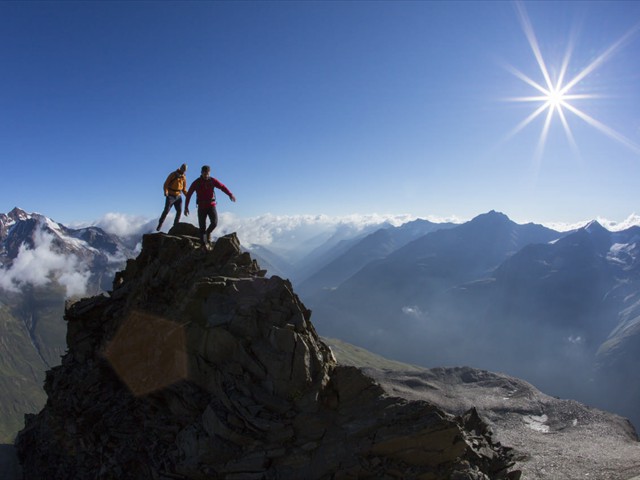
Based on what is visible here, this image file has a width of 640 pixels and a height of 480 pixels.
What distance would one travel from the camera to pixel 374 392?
23266 millimetres

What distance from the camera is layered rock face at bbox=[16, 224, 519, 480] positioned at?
20562 mm

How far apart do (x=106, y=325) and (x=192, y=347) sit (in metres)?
13.5

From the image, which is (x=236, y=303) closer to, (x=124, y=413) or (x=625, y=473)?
(x=124, y=413)

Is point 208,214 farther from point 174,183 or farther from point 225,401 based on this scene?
point 225,401

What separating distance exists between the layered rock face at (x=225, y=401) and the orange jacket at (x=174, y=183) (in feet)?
14.6

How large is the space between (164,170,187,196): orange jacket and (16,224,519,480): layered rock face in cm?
444

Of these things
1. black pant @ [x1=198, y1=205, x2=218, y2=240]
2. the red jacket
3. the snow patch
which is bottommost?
the snow patch

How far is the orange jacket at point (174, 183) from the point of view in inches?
1252

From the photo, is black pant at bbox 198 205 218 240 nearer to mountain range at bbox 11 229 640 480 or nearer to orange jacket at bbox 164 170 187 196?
mountain range at bbox 11 229 640 480

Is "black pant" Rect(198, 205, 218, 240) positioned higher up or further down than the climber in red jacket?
further down

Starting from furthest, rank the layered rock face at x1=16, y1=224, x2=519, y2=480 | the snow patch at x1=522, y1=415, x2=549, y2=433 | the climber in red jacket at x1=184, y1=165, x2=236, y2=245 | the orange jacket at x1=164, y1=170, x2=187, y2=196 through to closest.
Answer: the snow patch at x1=522, y1=415, x2=549, y2=433, the orange jacket at x1=164, y1=170, x2=187, y2=196, the climber in red jacket at x1=184, y1=165, x2=236, y2=245, the layered rock face at x1=16, y1=224, x2=519, y2=480

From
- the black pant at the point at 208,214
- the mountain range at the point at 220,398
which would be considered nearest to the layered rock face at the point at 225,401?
the mountain range at the point at 220,398

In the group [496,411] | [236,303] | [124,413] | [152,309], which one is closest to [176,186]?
[152,309]

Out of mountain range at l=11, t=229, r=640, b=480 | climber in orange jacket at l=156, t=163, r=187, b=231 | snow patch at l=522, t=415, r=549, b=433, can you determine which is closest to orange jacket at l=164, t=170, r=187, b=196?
climber in orange jacket at l=156, t=163, r=187, b=231
